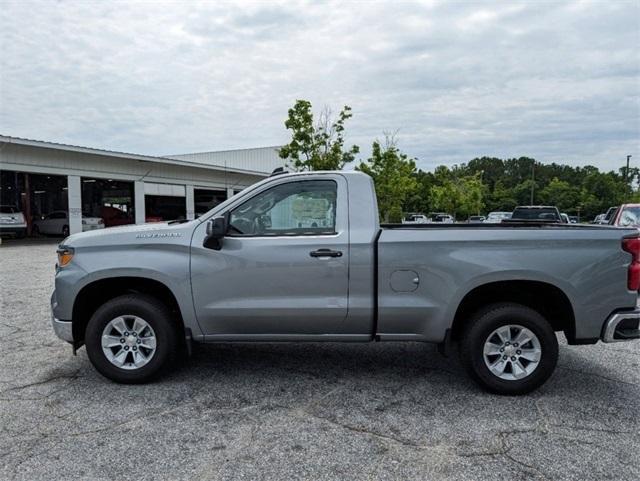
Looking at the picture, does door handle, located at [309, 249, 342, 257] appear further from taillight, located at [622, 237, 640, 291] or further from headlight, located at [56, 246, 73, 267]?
taillight, located at [622, 237, 640, 291]

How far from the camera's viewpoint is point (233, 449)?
3.38 meters

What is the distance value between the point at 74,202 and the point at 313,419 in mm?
24039

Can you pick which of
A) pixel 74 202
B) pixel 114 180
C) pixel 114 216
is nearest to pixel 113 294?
pixel 74 202

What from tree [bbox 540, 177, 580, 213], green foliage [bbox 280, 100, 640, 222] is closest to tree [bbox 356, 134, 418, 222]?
green foliage [bbox 280, 100, 640, 222]

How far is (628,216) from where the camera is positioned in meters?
10.7

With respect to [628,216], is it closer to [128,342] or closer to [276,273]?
[276,273]

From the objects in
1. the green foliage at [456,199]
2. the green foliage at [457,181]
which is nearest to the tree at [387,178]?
the green foliage at [457,181]

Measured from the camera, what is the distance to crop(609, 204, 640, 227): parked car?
1046 centimetres

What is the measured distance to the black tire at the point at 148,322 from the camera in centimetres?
448

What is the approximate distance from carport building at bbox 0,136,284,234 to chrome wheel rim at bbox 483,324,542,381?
71.6 ft

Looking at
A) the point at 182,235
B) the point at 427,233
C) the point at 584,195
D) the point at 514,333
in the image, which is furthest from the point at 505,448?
the point at 584,195

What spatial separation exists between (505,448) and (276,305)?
6.93ft

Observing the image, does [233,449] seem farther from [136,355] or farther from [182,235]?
[182,235]

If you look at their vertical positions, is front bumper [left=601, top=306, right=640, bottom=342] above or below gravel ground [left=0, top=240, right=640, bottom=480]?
above
